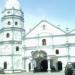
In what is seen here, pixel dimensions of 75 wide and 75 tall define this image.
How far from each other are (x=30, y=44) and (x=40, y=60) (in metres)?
4.43

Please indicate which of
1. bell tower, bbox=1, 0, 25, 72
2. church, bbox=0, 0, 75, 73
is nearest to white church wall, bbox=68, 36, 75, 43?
church, bbox=0, 0, 75, 73

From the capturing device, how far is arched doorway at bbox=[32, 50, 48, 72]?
46938 millimetres

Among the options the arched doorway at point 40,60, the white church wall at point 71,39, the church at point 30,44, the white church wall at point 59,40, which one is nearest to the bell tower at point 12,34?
the church at point 30,44

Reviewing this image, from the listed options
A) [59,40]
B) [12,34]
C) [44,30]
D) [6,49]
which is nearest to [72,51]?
[59,40]

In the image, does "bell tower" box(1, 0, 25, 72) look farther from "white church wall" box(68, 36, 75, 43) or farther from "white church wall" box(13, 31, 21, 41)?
"white church wall" box(68, 36, 75, 43)

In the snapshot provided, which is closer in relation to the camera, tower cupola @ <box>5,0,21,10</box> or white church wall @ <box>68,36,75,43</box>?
white church wall @ <box>68,36,75,43</box>

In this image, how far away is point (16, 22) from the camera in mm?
52219

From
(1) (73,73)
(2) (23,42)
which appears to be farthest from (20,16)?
(1) (73,73)

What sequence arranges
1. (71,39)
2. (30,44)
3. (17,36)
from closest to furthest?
(71,39)
(30,44)
(17,36)

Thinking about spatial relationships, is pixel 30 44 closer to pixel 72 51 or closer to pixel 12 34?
pixel 12 34

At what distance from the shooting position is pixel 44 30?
49.7m

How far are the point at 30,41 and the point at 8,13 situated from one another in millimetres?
7571

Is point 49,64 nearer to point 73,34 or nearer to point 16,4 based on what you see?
point 73,34

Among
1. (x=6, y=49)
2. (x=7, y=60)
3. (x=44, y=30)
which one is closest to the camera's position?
(x=44, y=30)
